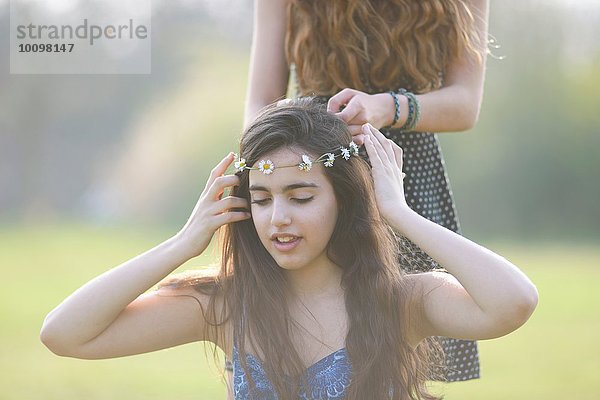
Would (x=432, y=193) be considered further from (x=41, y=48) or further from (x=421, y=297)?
(x=41, y=48)

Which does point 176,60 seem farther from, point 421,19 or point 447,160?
point 421,19

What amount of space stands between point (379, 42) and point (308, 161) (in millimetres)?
656

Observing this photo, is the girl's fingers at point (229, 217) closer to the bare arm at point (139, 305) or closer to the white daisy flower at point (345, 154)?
the bare arm at point (139, 305)

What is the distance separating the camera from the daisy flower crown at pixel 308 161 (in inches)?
112

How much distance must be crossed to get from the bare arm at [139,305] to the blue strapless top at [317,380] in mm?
231

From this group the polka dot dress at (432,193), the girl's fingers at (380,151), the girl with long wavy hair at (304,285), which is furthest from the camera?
the polka dot dress at (432,193)

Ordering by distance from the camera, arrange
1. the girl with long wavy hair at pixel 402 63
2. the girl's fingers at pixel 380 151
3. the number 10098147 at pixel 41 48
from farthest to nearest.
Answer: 1. the number 10098147 at pixel 41 48
2. the girl with long wavy hair at pixel 402 63
3. the girl's fingers at pixel 380 151

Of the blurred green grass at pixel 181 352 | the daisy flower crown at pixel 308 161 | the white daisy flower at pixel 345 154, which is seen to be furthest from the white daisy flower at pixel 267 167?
the blurred green grass at pixel 181 352

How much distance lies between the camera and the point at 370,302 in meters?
2.91

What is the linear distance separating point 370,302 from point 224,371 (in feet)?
1.89

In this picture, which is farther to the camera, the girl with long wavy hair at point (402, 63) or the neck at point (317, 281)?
the girl with long wavy hair at point (402, 63)

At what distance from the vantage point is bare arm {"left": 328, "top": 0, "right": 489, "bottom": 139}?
9.88 ft

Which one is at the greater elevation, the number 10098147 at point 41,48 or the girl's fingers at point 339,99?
the number 10098147 at point 41,48

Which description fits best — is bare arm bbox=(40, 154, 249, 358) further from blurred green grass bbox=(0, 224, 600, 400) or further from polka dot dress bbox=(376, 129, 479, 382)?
polka dot dress bbox=(376, 129, 479, 382)
